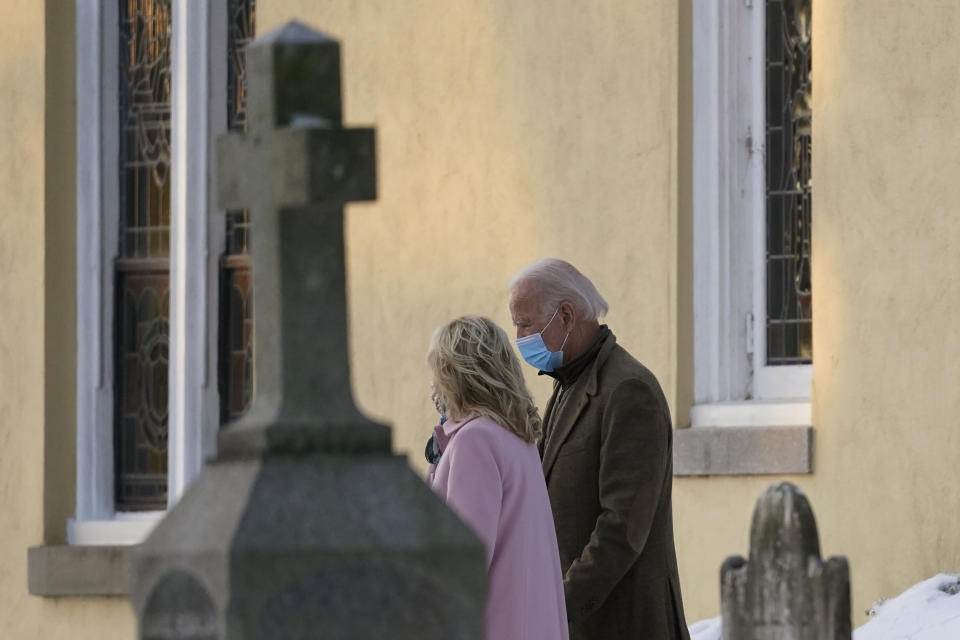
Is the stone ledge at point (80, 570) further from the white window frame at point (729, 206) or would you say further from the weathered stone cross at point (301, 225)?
the weathered stone cross at point (301, 225)

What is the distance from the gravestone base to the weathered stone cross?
0.33 ft

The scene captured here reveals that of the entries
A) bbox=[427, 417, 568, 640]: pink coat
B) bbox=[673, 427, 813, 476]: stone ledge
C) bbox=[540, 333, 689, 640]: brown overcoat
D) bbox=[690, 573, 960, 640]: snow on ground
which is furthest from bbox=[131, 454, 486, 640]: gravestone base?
bbox=[673, 427, 813, 476]: stone ledge

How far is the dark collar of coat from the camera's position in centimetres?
524

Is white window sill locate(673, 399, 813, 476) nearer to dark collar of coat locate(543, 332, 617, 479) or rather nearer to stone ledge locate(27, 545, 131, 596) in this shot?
dark collar of coat locate(543, 332, 617, 479)

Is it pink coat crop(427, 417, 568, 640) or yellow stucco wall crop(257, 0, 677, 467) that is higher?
yellow stucco wall crop(257, 0, 677, 467)

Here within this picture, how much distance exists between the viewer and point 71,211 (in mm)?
9531

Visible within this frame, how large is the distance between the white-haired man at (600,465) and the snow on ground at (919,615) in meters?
1.51

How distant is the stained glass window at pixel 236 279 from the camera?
31.0ft

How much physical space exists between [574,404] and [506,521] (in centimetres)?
54

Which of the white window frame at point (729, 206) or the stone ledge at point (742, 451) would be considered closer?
the stone ledge at point (742, 451)

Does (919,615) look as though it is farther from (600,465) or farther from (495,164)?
(495,164)

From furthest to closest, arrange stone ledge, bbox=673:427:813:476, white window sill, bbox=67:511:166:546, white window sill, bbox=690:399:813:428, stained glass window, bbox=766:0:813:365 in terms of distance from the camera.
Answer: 1. white window sill, bbox=67:511:166:546
2. stained glass window, bbox=766:0:813:365
3. white window sill, bbox=690:399:813:428
4. stone ledge, bbox=673:427:813:476

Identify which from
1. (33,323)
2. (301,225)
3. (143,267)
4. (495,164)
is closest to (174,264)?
(143,267)

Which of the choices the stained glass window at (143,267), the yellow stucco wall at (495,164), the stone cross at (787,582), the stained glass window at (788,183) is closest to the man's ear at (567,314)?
the stone cross at (787,582)
